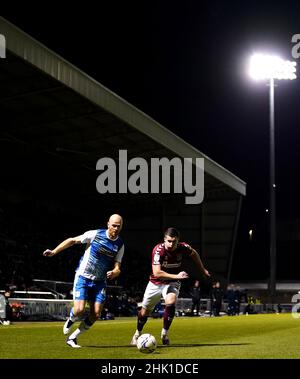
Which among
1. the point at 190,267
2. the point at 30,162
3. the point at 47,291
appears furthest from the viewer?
the point at 190,267

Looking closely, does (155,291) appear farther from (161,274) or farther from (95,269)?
(95,269)

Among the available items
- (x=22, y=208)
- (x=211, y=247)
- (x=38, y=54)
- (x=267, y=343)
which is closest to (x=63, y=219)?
(x=22, y=208)

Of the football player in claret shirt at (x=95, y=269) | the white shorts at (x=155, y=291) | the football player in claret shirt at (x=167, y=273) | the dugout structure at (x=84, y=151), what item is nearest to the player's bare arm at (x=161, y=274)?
the football player in claret shirt at (x=167, y=273)

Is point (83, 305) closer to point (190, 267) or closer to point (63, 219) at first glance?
point (63, 219)

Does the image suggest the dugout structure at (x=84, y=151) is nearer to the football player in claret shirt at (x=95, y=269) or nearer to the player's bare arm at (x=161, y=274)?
the football player in claret shirt at (x=95, y=269)

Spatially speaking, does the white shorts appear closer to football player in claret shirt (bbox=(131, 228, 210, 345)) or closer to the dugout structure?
football player in claret shirt (bbox=(131, 228, 210, 345))

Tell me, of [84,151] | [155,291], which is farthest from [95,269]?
[84,151]

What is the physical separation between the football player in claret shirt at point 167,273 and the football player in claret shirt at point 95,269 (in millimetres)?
793

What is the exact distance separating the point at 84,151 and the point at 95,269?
86.5 feet

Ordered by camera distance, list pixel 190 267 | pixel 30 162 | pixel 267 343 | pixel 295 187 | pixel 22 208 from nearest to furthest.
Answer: pixel 267 343 → pixel 30 162 → pixel 22 208 → pixel 190 267 → pixel 295 187

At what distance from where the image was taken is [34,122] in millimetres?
31359

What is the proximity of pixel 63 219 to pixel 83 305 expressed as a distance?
36.1m

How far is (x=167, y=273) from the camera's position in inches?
462

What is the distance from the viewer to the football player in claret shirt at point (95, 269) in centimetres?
1102
